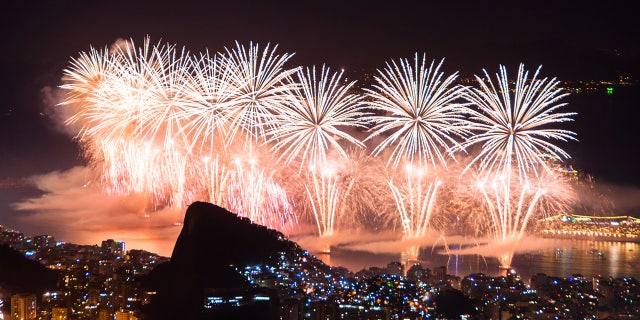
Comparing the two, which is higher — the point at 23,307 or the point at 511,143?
the point at 511,143

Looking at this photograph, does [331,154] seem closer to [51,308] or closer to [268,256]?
[268,256]

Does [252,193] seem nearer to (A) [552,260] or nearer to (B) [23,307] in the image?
(B) [23,307]

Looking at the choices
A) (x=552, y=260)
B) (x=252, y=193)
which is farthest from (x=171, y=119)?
(x=552, y=260)

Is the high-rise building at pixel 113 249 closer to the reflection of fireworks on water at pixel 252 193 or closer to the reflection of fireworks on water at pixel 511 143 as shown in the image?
the reflection of fireworks on water at pixel 252 193

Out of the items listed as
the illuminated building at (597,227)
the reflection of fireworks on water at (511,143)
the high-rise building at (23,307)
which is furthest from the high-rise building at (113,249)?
the illuminated building at (597,227)

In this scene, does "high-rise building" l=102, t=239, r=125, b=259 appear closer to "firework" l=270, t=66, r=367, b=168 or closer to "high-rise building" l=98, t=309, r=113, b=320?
"high-rise building" l=98, t=309, r=113, b=320

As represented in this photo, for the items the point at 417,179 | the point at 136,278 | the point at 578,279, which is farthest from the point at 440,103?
the point at 578,279
